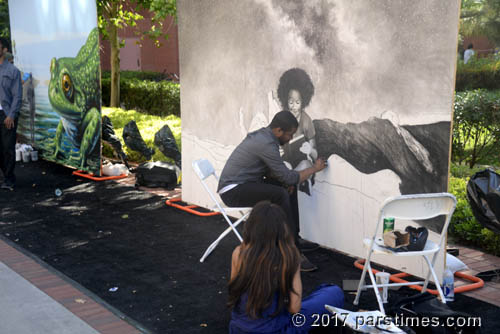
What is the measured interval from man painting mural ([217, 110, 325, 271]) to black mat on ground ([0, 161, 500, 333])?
26.3 inches

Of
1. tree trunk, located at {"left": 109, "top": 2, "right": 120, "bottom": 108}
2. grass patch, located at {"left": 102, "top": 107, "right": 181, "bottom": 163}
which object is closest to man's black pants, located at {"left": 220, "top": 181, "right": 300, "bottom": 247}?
grass patch, located at {"left": 102, "top": 107, "right": 181, "bottom": 163}

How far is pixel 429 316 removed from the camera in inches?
144

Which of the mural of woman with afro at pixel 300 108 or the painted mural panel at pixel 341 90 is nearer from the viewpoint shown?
the painted mural panel at pixel 341 90

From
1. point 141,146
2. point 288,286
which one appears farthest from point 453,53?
point 141,146

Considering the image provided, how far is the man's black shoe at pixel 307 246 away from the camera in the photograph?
612 centimetres

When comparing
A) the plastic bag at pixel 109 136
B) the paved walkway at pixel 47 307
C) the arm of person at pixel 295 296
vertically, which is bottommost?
the paved walkway at pixel 47 307

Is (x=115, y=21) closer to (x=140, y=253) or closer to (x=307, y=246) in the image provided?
(x=140, y=253)

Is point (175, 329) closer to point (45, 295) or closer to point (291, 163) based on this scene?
point (45, 295)

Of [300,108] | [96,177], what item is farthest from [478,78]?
[300,108]

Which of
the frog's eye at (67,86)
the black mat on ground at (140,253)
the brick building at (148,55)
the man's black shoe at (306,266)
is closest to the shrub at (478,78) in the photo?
the frog's eye at (67,86)

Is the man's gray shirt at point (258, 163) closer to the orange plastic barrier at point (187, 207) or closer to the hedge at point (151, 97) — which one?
the orange plastic barrier at point (187, 207)

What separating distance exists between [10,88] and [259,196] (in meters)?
4.99

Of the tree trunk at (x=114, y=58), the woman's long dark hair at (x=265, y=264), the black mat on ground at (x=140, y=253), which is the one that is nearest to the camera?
the woman's long dark hair at (x=265, y=264)

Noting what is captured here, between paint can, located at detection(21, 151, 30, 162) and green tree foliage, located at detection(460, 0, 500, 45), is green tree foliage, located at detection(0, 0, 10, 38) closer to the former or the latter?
paint can, located at detection(21, 151, 30, 162)
